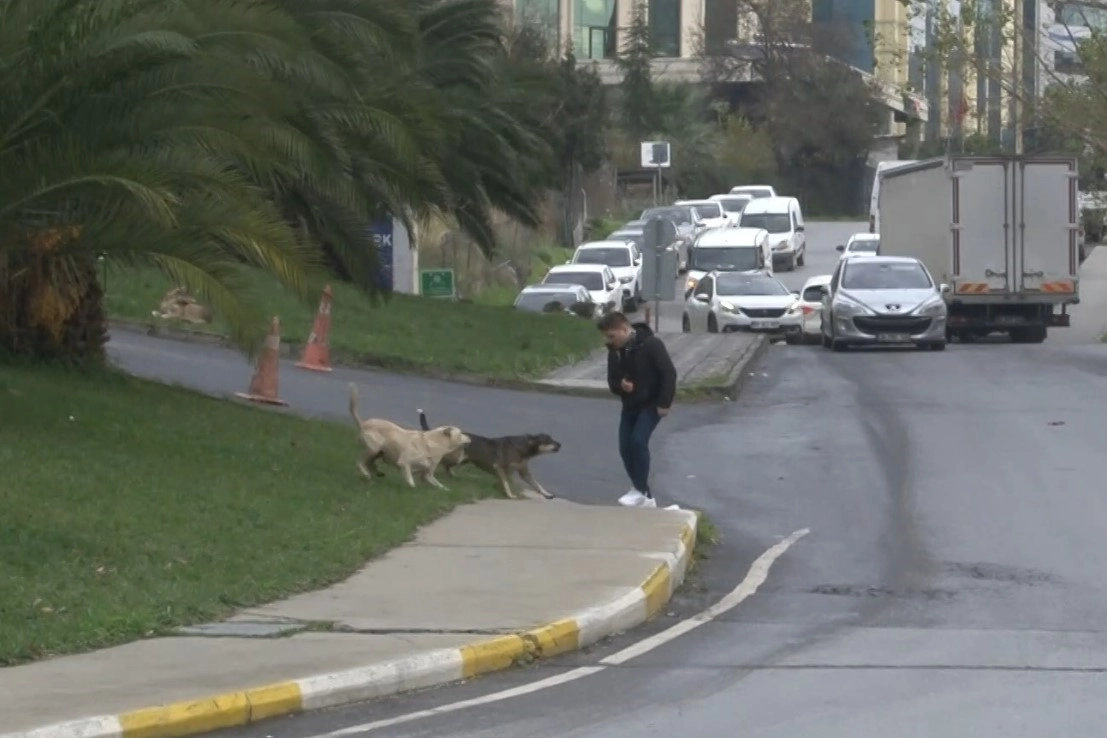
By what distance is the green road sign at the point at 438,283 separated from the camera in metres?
34.6

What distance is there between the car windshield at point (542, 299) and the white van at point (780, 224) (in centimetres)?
2025

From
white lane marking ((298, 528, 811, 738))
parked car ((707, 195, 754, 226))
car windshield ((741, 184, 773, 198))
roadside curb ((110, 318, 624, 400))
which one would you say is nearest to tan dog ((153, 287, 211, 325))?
roadside curb ((110, 318, 624, 400))

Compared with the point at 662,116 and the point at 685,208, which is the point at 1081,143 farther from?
the point at 662,116

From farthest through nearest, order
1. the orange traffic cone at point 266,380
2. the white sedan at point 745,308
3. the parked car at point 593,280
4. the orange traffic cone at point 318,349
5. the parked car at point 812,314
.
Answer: the parked car at point 593,280 → the parked car at point 812,314 → the white sedan at point 745,308 → the orange traffic cone at point 318,349 → the orange traffic cone at point 266,380

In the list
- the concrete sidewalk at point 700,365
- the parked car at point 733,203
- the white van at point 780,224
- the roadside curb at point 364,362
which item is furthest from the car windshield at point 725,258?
the roadside curb at point 364,362

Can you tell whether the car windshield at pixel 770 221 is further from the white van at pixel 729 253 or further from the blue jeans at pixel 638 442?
the blue jeans at pixel 638 442

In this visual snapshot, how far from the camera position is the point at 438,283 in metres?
34.9

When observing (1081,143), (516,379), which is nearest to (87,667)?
(516,379)

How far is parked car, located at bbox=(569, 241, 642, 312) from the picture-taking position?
4862cm

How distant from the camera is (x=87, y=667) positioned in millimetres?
8953

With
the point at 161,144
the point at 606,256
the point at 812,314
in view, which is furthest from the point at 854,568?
the point at 606,256

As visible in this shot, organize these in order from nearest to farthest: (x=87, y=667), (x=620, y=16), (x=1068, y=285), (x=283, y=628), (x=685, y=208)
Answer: (x=87, y=667), (x=283, y=628), (x=1068, y=285), (x=685, y=208), (x=620, y=16)

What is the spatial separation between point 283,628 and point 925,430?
12.2m

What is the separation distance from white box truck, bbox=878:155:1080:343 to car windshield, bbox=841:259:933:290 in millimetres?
1980
